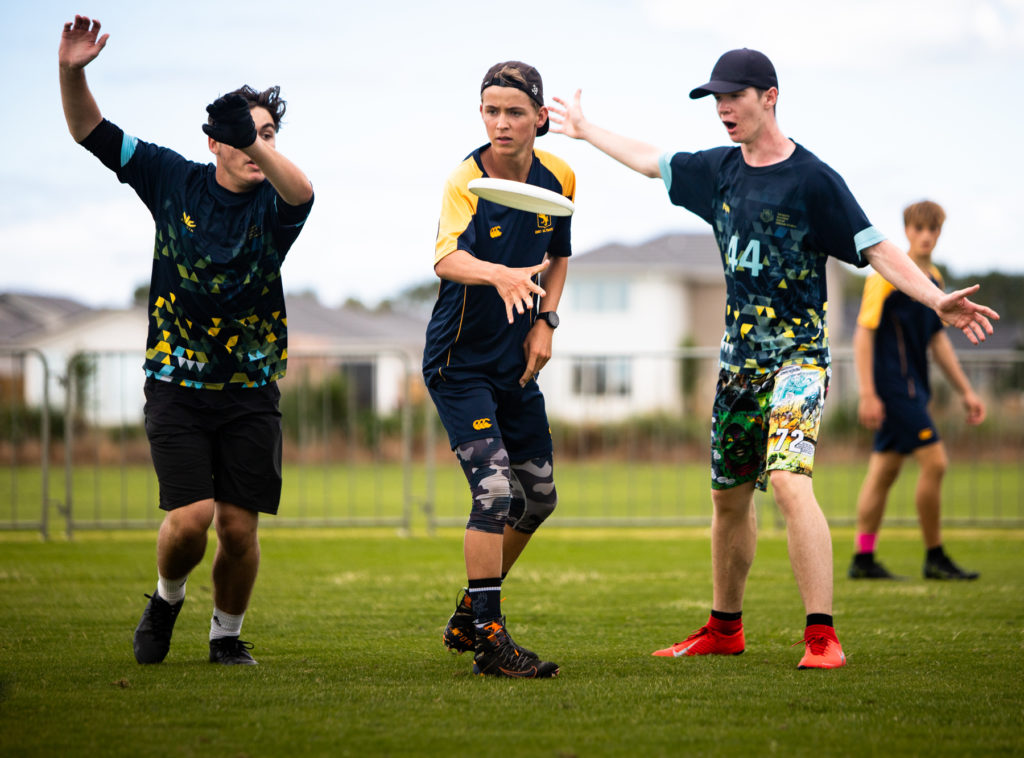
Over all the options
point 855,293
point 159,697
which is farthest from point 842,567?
point 855,293

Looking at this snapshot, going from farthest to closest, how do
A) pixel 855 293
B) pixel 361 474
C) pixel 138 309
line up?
pixel 855 293 < pixel 138 309 < pixel 361 474

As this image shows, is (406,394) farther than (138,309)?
No

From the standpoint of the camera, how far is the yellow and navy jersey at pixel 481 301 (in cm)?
439

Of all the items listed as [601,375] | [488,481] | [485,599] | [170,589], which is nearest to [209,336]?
[170,589]

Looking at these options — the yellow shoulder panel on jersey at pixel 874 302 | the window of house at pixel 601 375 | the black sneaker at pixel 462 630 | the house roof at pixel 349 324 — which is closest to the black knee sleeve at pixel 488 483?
the black sneaker at pixel 462 630

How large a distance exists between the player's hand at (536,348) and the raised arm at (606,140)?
94 cm

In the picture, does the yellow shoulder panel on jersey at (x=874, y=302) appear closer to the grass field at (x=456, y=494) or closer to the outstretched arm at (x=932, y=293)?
the outstretched arm at (x=932, y=293)

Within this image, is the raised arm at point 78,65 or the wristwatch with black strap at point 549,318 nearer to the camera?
the raised arm at point 78,65

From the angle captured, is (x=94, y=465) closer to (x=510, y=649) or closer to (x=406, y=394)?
(x=406, y=394)

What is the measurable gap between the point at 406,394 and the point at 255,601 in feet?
15.1

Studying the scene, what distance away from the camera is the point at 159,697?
374 cm

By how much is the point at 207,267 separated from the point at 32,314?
39909 mm

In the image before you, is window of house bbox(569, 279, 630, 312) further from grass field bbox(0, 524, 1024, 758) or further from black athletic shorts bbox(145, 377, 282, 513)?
black athletic shorts bbox(145, 377, 282, 513)

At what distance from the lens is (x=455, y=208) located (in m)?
4.32
